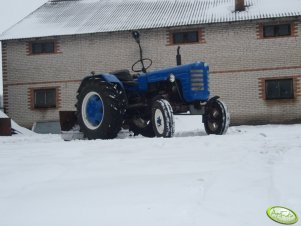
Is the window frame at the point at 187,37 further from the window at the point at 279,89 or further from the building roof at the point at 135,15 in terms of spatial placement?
the window at the point at 279,89

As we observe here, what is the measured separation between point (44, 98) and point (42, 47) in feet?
7.65

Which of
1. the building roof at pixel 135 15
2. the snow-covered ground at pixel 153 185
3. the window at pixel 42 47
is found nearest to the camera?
the snow-covered ground at pixel 153 185

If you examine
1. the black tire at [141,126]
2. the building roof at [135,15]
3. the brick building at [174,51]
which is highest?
the building roof at [135,15]

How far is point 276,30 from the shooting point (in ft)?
48.2

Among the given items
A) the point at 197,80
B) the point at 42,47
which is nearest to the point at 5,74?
the point at 42,47

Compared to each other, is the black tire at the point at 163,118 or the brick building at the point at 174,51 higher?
the brick building at the point at 174,51

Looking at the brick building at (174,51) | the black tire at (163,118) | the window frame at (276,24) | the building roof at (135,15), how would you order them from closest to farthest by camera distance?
the black tire at (163,118) → the window frame at (276,24) → the brick building at (174,51) → the building roof at (135,15)

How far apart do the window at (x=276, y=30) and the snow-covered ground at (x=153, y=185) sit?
11.6 meters

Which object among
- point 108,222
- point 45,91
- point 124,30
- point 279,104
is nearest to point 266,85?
point 279,104

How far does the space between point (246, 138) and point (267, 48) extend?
36.1 feet

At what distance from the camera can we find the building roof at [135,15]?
1466 cm

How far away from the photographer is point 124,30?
15.1 metres

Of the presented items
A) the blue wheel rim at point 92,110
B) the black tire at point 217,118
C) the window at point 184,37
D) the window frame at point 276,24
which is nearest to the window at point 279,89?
the window frame at point 276,24

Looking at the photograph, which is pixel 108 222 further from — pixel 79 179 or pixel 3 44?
pixel 3 44
